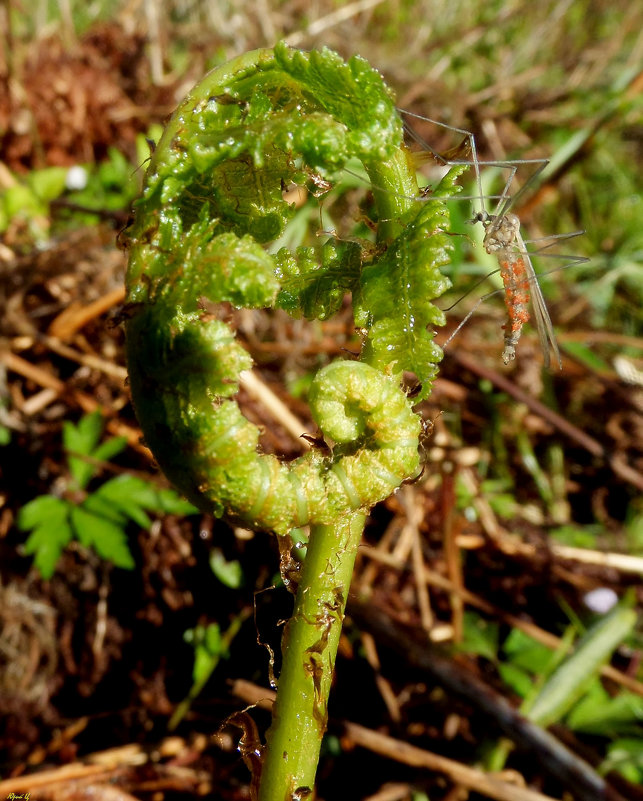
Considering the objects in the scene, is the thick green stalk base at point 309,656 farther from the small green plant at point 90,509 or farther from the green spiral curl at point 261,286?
the small green plant at point 90,509

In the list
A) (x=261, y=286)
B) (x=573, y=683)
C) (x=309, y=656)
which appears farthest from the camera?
(x=573, y=683)

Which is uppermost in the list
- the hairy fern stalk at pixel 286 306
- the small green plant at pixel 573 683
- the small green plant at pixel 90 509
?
the hairy fern stalk at pixel 286 306

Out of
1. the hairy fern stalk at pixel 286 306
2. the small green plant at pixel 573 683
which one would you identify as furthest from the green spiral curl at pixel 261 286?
the small green plant at pixel 573 683

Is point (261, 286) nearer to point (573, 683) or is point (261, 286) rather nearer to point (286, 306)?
point (286, 306)

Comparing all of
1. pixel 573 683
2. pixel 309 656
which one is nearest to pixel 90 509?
pixel 309 656

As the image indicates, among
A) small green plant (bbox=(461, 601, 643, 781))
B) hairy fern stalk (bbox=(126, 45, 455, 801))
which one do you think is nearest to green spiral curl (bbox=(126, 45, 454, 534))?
hairy fern stalk (bbox=(126, 45, 455, 801))

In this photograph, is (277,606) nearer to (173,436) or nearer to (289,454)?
(289,454)

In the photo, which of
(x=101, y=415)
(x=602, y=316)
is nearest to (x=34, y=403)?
(x=101, y=415)
